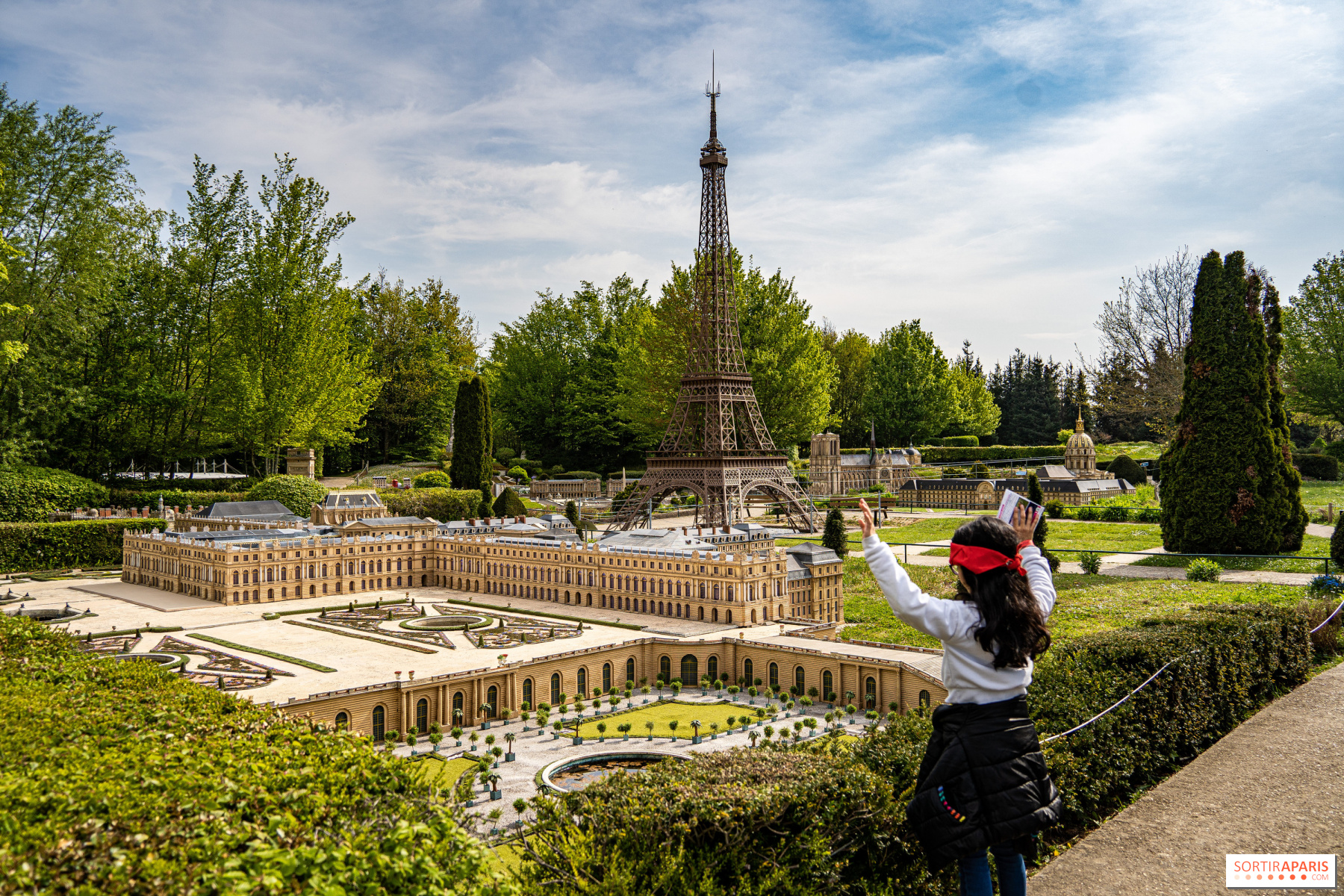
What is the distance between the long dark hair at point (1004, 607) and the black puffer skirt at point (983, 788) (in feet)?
1.69

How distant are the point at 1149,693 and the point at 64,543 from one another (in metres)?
57.2

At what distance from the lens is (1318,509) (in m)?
54.0

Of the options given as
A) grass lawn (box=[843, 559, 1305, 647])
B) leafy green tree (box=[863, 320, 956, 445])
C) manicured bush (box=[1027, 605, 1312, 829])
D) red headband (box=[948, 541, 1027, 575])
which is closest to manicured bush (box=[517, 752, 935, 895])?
manicured bush (box=[1027, 605, 1312, 829])

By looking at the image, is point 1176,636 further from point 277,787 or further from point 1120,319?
point 1120,319

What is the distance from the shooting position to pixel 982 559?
694 cm

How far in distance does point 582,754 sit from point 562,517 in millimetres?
29769

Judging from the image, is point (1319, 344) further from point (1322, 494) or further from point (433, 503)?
point (433, 503)

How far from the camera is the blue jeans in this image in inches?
287

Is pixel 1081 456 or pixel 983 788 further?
pixel 1081 456

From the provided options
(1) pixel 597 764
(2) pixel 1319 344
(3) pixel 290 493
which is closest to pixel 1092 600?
(1) pixel 597 764

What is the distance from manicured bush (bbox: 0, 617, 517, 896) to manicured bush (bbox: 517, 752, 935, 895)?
1.57 m

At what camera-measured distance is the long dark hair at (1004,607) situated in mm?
6801

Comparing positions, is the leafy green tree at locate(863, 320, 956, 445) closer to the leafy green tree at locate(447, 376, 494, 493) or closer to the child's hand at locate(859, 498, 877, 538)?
the leafy green tree at locate(447, 376, 494, 493)

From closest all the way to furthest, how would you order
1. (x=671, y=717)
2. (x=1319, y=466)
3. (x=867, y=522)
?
1. (x=867, y=522)
2. (x=671, y=717)
3. (x=1319, y=466)
